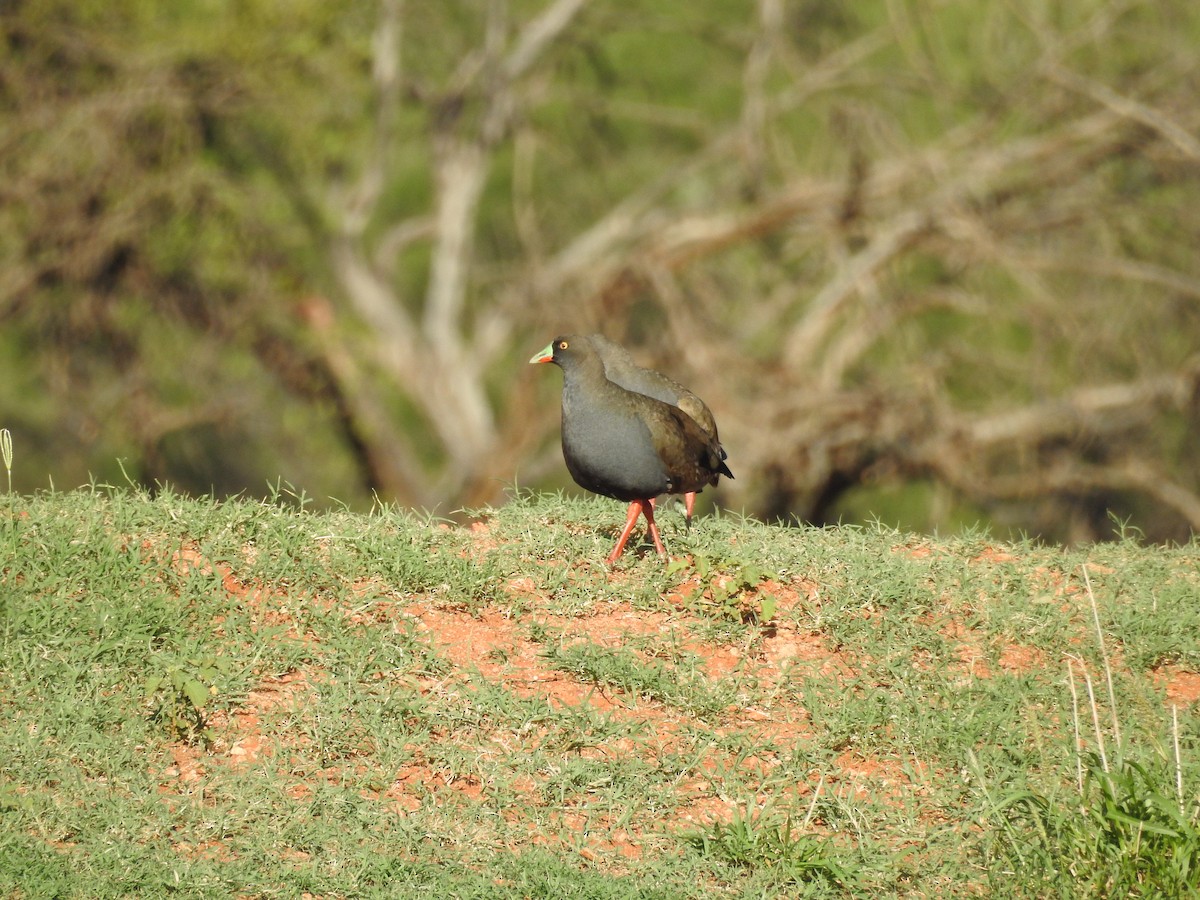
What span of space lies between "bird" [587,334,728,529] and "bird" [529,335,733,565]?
530mm

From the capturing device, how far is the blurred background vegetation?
46.8ft

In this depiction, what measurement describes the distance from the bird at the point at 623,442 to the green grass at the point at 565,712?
1.03 ft

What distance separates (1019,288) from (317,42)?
801 centimetres

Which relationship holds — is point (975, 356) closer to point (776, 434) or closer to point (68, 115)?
point (776, 434)

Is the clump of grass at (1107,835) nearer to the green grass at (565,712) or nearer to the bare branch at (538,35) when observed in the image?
the green grass at (565,712)

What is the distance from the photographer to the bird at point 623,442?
6359mm

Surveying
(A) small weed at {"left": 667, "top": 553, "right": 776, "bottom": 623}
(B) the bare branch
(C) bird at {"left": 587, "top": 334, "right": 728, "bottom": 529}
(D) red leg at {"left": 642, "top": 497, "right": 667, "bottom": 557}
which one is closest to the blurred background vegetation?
(B) the bare branch

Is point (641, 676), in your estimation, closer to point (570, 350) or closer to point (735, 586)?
point (735, 586)

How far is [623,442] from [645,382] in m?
1.22

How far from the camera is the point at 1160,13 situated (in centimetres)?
1581

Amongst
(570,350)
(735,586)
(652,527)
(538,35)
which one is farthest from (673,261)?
(735,586)

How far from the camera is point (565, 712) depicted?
5.58 meters

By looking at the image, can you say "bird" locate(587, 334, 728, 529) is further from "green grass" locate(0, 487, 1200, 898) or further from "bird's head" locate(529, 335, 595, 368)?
"green grass" locate(0, 487, 1200, 898)

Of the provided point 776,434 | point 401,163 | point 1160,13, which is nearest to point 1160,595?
point 776,434
